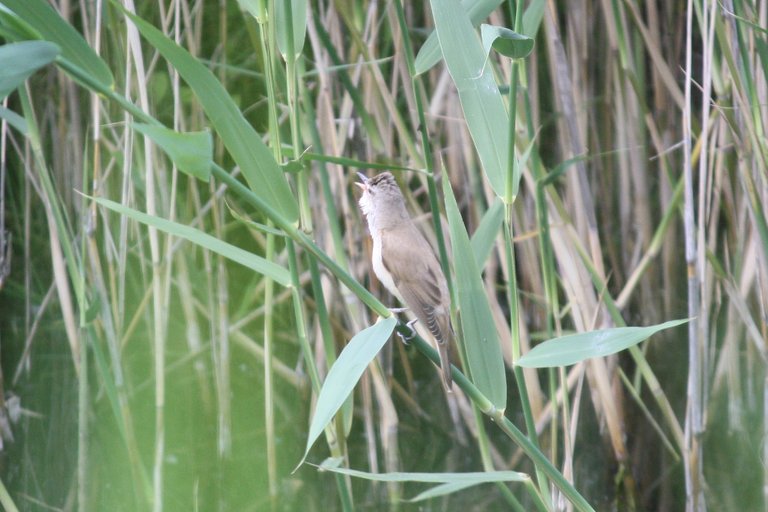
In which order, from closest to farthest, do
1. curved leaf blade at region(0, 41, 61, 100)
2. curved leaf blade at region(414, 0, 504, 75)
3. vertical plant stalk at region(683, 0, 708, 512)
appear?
curved leaf blade at region(0, 41, 61, 100) < curved leaf blade at region(414, 0, 504, 75) < vertical plant stalk at region(683, 0, 708, 512)

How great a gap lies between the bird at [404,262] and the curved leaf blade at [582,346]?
55 cm

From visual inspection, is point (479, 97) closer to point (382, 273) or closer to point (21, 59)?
point (21, 59)

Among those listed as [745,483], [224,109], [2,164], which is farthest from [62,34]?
[745,483]

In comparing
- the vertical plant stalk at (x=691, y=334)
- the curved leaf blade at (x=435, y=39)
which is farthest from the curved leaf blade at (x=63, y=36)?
the vertical plant stalk at (x=691, y=334)

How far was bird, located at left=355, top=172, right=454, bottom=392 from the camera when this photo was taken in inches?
74.0

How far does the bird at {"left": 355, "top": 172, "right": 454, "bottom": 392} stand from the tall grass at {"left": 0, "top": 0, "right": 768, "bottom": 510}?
10cm

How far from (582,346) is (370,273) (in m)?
1.64

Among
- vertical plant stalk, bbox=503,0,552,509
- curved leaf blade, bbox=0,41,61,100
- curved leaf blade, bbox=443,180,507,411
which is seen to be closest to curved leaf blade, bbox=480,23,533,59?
vertical plant stalk, bbox=503,0,552,509


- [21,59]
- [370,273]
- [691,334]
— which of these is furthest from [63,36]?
[370,273]

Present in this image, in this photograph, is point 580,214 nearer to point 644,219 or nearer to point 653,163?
point 644,219

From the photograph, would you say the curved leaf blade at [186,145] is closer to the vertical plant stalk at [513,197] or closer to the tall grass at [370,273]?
the vertical plant stalk at [513,197]

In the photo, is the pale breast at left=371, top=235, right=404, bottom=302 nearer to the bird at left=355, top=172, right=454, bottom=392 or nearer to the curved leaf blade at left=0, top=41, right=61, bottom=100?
the bird at left=355, top=172, right=454, bottom=392

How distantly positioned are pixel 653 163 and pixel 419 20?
931mm

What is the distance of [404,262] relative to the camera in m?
1.95
